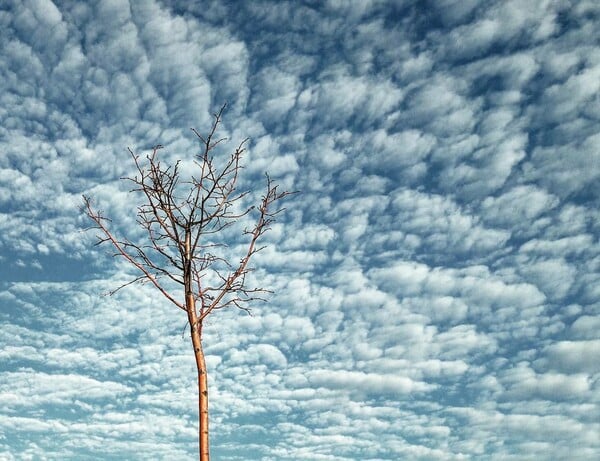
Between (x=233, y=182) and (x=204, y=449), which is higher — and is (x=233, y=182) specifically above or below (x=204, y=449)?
above

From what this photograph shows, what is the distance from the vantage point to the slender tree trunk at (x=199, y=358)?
7.38m

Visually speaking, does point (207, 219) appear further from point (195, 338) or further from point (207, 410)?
point (207, 410)

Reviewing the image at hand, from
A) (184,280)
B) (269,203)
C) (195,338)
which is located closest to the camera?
(195,338)

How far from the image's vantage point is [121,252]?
898 cm

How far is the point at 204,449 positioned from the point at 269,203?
3622mm

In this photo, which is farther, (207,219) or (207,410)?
(207,219)

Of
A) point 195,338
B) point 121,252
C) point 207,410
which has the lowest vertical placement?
point 207,410

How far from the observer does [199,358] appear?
8.00m

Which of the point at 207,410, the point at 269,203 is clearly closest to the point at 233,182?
the point at 269,203

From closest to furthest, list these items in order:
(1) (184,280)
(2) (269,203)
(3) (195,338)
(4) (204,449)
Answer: (4) (204,449), (3) (195,338), (1) (184,280), (2) (269,203)

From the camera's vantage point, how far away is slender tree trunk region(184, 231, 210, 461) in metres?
7.38

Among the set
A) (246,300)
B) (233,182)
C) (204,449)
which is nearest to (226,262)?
(246,300)

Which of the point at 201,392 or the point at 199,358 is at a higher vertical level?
the point at 199,358

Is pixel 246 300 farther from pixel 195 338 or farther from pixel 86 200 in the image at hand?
pixel 86 200
